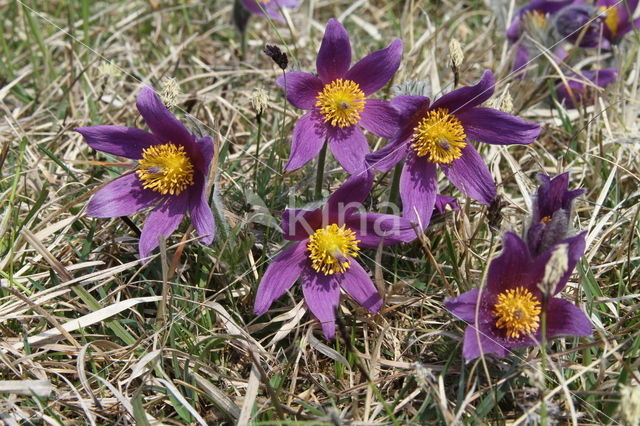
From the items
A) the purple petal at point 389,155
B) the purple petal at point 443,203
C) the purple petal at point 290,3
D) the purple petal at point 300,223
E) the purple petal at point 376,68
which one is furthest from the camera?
the purple petal at point 290,3

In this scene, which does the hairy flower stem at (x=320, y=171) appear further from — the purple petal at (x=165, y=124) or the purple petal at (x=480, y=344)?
the purple petal at (x=480, y=344)

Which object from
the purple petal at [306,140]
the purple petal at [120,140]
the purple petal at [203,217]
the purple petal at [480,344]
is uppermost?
the purple petal at [120,140]

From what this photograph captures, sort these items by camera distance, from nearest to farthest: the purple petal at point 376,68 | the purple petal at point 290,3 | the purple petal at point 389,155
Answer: the purple petal at point 389,155, the purple petal at point 376,68, the purple petal at point 290,3

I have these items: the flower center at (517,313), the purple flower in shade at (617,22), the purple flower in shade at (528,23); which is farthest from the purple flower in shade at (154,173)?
the purple flower in shade at (617,22)

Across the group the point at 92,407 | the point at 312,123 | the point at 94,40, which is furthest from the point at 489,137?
the point at 94,40

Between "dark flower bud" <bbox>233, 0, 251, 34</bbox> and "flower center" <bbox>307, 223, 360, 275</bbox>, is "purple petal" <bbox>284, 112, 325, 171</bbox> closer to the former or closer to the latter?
"flower center" <bbox>307, 223, 360, 275</bbox>

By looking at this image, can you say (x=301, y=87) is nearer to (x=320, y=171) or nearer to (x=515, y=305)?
(x=320, y=171)

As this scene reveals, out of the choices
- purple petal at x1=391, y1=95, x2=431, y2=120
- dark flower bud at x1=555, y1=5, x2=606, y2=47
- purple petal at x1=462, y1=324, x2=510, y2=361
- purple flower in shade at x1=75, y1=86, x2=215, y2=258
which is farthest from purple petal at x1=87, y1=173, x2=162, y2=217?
dark flower bud at x1=555, y1=5, x2=606, y2=47
